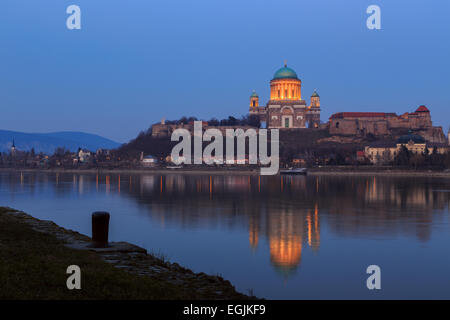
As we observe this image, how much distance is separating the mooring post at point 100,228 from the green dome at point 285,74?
138 metres

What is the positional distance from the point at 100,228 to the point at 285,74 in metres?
139

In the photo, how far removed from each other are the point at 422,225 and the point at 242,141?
378 feet

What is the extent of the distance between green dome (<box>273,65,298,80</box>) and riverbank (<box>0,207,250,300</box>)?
138 metres

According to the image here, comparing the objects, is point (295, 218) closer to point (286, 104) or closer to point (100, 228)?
point (100, 228)

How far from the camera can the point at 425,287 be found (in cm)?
1177

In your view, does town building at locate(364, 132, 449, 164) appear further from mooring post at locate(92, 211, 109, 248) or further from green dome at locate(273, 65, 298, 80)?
mooring post at locate(92, 211, 109, 248)

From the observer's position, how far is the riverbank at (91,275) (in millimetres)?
7535

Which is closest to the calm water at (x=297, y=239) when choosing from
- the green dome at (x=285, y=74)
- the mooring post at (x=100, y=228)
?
the mooring post at (x=100, y=228)

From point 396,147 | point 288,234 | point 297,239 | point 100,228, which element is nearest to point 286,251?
point 297,239

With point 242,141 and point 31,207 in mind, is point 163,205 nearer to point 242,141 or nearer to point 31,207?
point 31,207

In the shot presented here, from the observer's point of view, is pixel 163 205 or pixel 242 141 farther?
pixel 242 141

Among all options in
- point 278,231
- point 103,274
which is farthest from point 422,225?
point 103,274

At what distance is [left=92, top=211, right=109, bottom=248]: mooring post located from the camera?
12031mm

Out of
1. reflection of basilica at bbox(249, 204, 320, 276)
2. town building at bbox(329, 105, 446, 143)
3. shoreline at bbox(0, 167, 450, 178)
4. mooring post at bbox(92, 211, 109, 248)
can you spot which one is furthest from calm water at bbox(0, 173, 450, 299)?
town building at bbox(329, 105, 446, 143)
